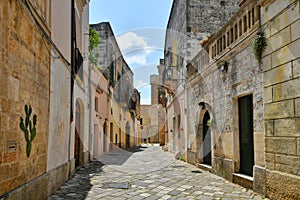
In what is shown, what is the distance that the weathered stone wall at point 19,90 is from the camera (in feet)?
10.9

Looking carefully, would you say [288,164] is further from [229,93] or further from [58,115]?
[58,115]

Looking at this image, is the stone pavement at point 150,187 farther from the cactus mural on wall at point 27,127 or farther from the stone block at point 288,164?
the cactus mural on wall at point 27,127

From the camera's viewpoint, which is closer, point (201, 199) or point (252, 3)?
point (201, 199)

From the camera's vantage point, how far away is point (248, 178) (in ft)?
19.3

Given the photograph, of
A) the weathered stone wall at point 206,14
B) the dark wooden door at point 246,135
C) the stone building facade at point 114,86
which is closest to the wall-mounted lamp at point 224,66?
the dark wooden door at point 246,135

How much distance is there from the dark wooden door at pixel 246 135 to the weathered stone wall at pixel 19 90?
4.37m

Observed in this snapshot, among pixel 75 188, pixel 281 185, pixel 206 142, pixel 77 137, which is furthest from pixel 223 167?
pixel 77 137

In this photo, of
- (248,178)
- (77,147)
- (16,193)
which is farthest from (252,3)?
(77,147)

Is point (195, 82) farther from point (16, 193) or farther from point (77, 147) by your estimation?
point (16, 193)

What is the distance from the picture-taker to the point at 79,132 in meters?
9.91

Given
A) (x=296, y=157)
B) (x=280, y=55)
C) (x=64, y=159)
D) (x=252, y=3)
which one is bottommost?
(x=64, y=159)

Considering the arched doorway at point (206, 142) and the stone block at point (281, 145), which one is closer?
the stone block at point (281, 145)

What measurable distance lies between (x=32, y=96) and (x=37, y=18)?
1310 millimetres

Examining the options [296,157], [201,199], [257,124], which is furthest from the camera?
[257,124]
